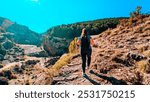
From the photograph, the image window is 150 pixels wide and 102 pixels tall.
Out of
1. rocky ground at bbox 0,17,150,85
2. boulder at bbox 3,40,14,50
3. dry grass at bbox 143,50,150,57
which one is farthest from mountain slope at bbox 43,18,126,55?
boulder at bbox 3,40,14,50

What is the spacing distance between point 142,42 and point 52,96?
8.17 meters

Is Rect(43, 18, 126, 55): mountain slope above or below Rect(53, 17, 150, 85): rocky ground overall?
above

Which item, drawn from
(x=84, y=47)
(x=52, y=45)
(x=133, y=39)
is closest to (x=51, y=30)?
(x=52, y=45)

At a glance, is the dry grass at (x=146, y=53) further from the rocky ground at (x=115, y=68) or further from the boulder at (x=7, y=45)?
the boulder at (x=7, y=45)

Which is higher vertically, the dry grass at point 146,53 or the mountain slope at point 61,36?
the mountain slope at point 61,36

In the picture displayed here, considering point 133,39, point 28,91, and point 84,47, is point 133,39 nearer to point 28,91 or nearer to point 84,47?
point 84,47

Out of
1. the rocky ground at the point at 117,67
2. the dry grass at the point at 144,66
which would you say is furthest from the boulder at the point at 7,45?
the dry grass at the point at 144,66

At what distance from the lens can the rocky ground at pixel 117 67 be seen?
12.5 metres

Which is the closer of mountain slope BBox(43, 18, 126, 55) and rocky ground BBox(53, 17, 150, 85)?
rocky ground BBox(53, 17, 150, 85)

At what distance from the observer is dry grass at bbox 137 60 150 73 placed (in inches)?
526

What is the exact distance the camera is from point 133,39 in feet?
63.2

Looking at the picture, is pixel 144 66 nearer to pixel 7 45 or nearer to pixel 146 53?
pixel 146 53

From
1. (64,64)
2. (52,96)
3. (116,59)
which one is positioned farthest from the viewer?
(64,64)

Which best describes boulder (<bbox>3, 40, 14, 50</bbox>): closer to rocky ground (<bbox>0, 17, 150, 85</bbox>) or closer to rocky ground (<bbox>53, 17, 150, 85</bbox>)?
rocky ground (<bbox>0, 17, 150, 85</bbox>)
